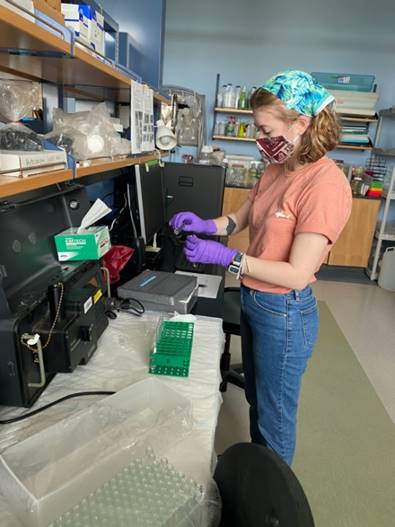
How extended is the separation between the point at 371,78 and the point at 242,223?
3282 millimetres

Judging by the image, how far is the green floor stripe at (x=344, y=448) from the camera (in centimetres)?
145

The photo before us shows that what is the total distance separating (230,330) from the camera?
73.4 inches

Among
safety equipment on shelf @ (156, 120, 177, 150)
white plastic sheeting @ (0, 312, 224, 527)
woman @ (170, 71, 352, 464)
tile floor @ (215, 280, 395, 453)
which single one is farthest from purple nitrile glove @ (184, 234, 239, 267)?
safety equipment on shelf @ (156, 120, 177, 150)

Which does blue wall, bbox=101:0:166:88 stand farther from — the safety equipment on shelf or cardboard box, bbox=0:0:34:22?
cardboard box, bbox=0:0:34:22

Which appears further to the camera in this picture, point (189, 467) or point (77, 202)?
point (77, 202)

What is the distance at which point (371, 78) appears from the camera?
385 centimetres

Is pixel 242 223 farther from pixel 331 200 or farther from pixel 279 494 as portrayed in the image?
pixel 279 494

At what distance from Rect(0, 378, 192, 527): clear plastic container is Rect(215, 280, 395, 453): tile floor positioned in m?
0.93

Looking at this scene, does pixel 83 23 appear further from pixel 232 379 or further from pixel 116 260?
pixel 232 379

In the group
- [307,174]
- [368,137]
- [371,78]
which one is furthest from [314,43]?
[307,174]

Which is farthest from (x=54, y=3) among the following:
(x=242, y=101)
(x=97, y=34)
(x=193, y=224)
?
(x=242, y=101)

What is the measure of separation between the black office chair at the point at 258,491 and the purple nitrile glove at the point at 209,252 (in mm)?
595

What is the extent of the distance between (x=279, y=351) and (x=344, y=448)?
3.08 feet

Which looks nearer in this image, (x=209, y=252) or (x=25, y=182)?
(x=25, y=182)
